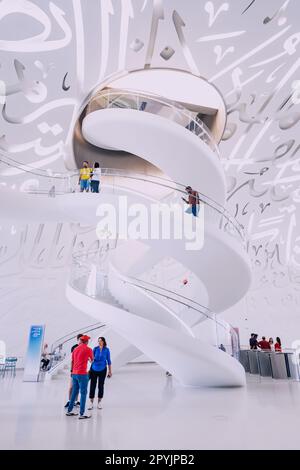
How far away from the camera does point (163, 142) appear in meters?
8.24

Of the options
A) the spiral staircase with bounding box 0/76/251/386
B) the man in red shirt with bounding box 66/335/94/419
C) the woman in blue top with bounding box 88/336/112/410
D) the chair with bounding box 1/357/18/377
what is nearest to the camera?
the man in red shirt with bounding box 66/335/94/419

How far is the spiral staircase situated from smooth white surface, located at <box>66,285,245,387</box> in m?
0.02

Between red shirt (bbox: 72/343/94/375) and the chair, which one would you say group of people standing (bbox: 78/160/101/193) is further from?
the chair

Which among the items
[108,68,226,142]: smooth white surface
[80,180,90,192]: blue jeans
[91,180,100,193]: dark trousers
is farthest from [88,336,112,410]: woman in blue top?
[108,68,226,142]: smooth white surface

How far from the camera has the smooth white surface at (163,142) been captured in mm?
7992

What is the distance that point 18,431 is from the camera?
3275 mm

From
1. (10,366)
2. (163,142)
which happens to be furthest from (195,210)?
(10,366)

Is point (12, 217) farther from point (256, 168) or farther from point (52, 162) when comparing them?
point (256, 168)

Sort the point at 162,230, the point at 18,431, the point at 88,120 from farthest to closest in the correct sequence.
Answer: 1. the point at 88,120
2. the point at 162,230
3. the point at 18,431

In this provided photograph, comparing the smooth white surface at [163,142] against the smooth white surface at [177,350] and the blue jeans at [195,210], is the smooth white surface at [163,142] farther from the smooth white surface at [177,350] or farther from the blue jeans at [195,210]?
the smooth white surface at [177,350]

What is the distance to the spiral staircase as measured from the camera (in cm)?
629

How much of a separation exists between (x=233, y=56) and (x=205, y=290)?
25.1ft

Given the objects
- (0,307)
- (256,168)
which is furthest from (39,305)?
(256,168)

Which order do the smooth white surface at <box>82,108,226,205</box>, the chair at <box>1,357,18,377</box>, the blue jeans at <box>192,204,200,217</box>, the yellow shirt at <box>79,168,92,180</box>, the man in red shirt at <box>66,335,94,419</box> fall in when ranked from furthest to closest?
1. the chair at <box>1,357,18,377</box>
2. the yellow shirt at <box>79,168,92,180</box>
3. the smooth white surface at <box>82,108,226,205</box>
4. the blue jeans at <box>192,204,200,217</box>
5. the man in red shirt at <box>66,335,94,419</box>
